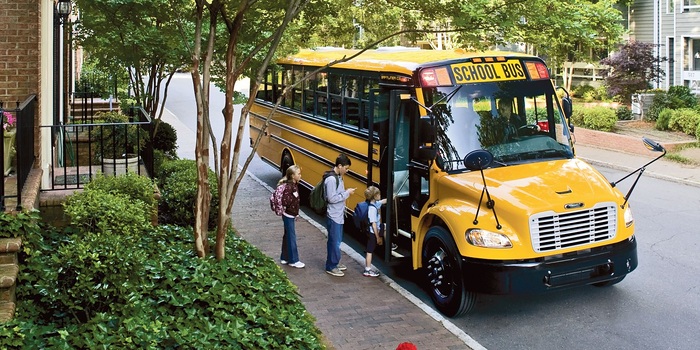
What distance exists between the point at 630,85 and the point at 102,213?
23082mm

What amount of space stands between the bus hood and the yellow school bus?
2 cm

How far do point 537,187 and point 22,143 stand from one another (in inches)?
218

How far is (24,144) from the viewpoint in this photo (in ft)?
28.0

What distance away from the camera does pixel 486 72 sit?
1032 centimetres

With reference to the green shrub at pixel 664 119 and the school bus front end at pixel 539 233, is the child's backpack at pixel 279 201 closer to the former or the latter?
the school bus front end at pixel 539 233

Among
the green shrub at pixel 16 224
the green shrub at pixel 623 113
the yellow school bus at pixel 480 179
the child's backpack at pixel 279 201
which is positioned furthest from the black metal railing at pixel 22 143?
the green shrub at pixel 623 113

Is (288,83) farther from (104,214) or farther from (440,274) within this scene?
(104,214)

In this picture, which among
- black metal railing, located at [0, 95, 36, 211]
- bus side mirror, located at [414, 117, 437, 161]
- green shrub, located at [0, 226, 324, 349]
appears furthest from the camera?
bus side mirror, located at [414, 117, 437, 161]

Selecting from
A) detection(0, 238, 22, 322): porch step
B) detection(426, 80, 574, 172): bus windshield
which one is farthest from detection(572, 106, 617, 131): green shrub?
detection(0, 238, 22, 322): porch step

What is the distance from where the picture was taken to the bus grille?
8.76m

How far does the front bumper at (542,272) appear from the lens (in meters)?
8.68

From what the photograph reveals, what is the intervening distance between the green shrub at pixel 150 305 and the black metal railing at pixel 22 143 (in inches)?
30.9

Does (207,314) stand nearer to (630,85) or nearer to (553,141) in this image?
(553,141)

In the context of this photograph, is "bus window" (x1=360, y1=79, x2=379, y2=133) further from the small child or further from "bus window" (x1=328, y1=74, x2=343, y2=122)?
the small child
